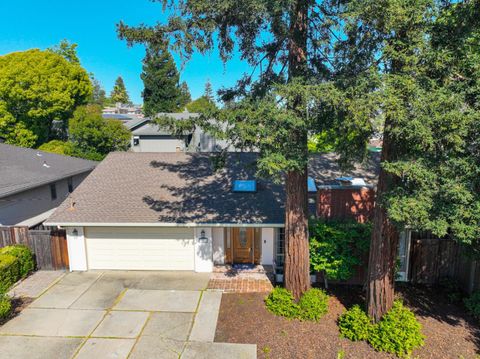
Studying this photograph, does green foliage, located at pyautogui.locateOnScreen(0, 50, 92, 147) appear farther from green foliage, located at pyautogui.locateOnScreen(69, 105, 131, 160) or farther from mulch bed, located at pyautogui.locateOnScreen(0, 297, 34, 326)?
mulch bed, located at pyautogui.locateOnScreen(0, 297, 34, 326)

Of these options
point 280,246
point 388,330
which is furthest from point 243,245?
point 388,330

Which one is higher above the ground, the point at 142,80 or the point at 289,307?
the point at 142,80

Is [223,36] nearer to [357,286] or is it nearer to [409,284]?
[357,286]

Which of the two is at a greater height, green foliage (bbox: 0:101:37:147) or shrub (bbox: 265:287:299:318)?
green foliage (bbox: 0:101:37:147)

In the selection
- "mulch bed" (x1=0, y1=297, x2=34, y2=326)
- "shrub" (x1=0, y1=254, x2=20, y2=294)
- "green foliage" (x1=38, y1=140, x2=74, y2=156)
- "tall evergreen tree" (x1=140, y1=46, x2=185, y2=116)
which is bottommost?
"mulch bed" (x1=0, y1=297, x2=34, y2=326)

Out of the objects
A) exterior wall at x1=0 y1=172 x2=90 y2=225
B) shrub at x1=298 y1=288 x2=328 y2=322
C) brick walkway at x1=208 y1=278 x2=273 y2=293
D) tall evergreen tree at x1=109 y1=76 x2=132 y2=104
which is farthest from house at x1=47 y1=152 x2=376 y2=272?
tall evergreen tree at x1=109 y1=76 x2=132 y2=104

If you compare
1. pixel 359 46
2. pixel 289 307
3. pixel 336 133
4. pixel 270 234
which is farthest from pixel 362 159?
pixel 270 234

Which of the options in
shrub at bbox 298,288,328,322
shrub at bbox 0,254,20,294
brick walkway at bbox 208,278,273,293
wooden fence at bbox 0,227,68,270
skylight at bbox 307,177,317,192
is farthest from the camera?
skylight at bbox 307,177,317,192
